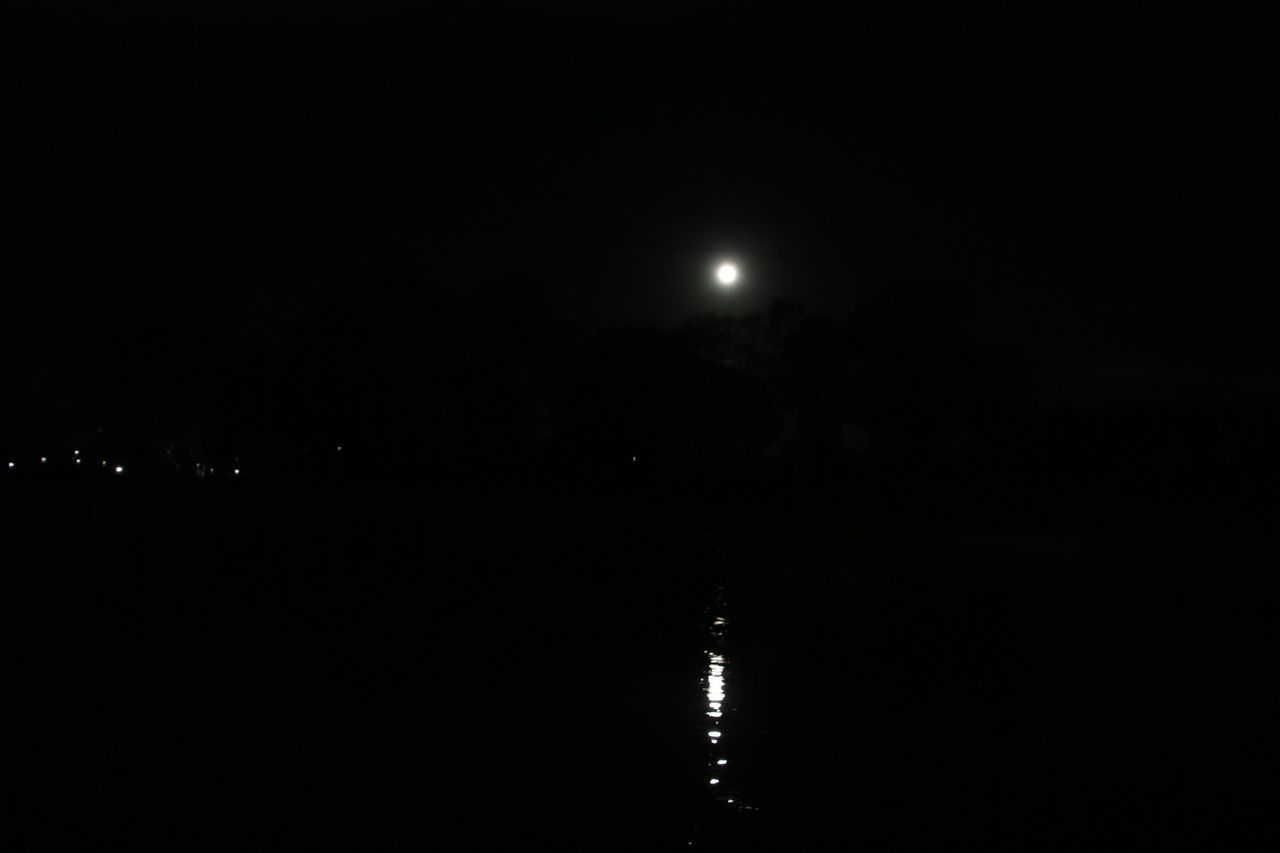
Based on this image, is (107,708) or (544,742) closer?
(544,742)

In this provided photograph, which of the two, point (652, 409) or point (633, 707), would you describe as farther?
point (652, 409)

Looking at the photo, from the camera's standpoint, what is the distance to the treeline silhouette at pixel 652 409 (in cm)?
3172

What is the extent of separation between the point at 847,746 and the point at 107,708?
5.23 meters

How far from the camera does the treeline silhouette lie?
104 ft

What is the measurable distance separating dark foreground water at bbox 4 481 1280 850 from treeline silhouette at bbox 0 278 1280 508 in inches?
543

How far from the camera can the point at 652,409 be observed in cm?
4619

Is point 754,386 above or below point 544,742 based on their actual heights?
above

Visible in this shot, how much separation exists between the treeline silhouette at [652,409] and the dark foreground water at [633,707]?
13.8 m

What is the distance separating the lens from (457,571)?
59.3 feet

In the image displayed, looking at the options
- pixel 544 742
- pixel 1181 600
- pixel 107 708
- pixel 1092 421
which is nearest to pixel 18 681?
pixel 107 708

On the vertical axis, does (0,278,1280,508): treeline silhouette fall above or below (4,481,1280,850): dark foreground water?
above

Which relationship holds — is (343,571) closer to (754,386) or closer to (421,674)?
(421,674)

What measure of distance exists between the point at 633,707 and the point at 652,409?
37827mm

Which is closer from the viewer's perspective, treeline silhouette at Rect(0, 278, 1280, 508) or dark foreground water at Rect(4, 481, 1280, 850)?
dark foreground water at Rect(4, 481, 1280, 850)
